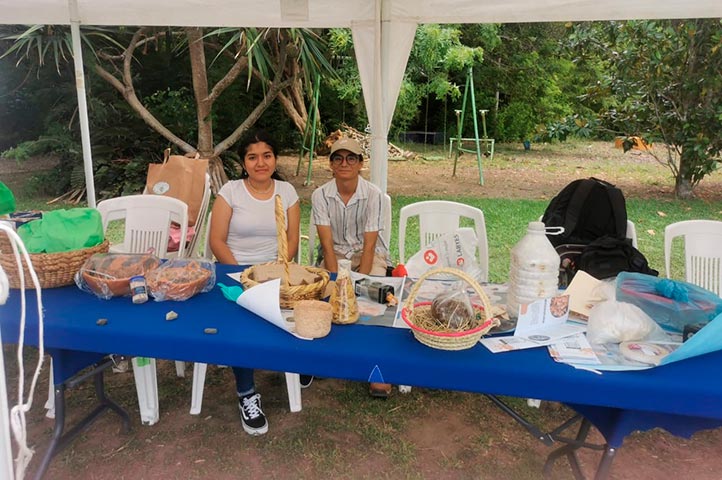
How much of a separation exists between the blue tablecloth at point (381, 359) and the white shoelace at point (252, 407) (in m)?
0.72

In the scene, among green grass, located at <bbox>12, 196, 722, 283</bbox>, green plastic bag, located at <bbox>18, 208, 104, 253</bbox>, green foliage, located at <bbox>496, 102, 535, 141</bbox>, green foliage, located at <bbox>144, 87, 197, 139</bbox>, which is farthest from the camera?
green foliage, located at <bbox>496, 102, 535, 141</bbox>

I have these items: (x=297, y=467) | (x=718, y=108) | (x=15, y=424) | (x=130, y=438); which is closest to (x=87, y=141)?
(x=130, y=438)

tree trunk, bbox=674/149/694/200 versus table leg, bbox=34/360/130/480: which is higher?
tree trunk, bbox=674/149/694/200

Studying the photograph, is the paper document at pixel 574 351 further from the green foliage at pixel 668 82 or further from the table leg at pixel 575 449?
the green foliage at pixel 668 82

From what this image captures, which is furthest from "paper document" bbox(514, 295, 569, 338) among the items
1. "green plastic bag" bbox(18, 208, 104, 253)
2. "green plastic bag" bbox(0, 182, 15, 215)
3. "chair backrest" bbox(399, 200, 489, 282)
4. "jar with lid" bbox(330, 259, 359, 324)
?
"green plastic bag" bbox(0, 182, 15, 215)

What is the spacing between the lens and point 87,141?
4527mm

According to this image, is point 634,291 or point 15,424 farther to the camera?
point 634,291

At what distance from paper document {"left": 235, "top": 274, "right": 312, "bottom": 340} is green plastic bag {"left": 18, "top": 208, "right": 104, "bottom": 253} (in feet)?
2.57

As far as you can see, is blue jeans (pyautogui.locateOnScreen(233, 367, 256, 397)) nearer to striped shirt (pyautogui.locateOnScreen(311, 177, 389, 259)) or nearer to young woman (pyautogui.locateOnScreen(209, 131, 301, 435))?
young woman (pyautogui.locateOnScreen(209, 131, 301, 435))

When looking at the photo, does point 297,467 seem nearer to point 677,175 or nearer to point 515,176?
point 677,175

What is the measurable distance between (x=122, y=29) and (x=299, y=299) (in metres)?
7.46

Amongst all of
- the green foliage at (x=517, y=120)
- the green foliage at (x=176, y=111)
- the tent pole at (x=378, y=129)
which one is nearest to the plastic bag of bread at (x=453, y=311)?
the tent pole at (x=378, y=129)

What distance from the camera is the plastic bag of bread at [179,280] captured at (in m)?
1.84

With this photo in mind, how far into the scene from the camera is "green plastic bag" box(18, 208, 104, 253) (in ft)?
6.35
